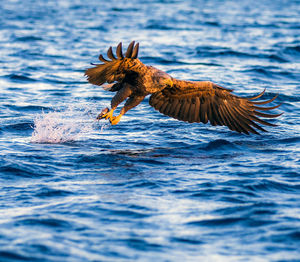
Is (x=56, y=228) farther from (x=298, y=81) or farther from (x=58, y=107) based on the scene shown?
(x=298, y=81)

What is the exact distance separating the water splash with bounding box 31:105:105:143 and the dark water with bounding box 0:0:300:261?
21mm

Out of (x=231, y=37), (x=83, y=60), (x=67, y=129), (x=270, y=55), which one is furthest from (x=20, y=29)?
(x=67, y=129)

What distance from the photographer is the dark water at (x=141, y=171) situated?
4965 mm

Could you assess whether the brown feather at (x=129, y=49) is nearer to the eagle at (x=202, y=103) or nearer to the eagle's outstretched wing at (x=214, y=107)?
the eagle at (x=202, y=103)

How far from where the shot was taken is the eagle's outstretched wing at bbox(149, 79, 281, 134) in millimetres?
8633

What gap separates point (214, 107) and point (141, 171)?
2168 mm

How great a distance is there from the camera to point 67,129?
891cm

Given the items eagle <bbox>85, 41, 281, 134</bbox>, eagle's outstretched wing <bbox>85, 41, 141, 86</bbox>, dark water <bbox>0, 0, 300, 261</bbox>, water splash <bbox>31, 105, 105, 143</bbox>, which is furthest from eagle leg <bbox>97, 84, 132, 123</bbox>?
water splash <bbox>31, 105, 105, 143</bbox>

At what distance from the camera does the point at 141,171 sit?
704 centimetres

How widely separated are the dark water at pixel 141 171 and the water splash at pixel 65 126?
0.07 feet

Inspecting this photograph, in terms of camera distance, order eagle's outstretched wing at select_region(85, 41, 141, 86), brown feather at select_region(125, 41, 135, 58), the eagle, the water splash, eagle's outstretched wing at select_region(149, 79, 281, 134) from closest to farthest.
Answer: brown feather at select_region(125, 41, 135, 58)
eagle's outstretched wing at select_region(85, 41, 141, 86)
the eagle
the water splash
eagle's outstretched wing at select_region(149, 79, 281, 134)

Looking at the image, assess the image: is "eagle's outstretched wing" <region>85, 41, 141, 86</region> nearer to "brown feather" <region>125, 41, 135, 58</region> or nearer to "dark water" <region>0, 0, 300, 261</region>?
"brown feather" <region>125, 41, 135, 58</region>

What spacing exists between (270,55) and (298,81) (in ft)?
10.2

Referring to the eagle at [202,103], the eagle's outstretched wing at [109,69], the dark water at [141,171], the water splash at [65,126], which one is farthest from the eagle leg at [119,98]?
the water splash at [65,126]
